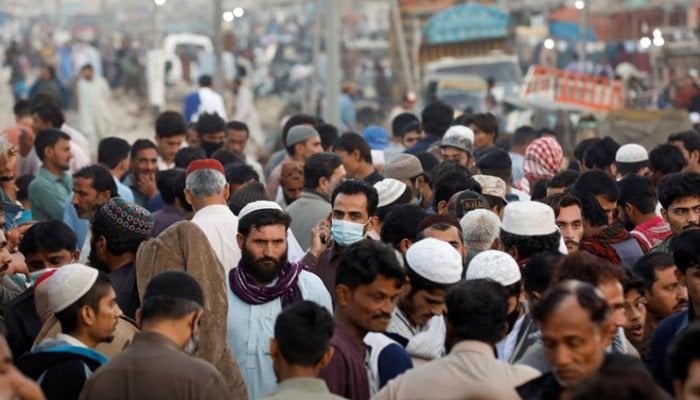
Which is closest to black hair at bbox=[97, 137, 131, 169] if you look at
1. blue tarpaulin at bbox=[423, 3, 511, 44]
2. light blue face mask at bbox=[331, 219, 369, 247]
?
light blue face mask at bbox=[331, 219, 369, 247]

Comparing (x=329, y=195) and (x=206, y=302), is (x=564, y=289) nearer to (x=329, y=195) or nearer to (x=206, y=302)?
(x=206, y=302)

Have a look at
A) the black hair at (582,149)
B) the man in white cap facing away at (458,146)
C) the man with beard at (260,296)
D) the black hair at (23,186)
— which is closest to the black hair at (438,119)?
the black hair at (582,149)

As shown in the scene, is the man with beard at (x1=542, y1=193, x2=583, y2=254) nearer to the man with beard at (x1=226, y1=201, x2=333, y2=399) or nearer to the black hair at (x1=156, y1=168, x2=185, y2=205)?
the man with beard at (x1=226, y1=201, x2=333, y2=399)

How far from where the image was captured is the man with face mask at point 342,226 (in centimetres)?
907

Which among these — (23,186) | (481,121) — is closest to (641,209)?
(481,121)

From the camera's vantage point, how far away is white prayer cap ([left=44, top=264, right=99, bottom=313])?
7180 millimetres

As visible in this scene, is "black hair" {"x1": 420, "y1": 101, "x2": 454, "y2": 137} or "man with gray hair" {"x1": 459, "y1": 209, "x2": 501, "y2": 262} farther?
"black hair" {"x1": 420, "y1": 101, "x2": 454, "y2": 137}

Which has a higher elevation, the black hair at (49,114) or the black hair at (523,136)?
the black hair at (49,114)

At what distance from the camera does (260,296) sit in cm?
802

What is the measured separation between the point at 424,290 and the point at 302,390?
1.57 meters

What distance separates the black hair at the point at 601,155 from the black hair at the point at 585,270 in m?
6.28

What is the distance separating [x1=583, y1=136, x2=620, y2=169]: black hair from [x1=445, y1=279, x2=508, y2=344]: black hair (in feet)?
22.4

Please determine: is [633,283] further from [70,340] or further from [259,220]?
[70,340]

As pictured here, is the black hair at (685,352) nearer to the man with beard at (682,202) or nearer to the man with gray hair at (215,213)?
the man with gray hair at (215,213)
